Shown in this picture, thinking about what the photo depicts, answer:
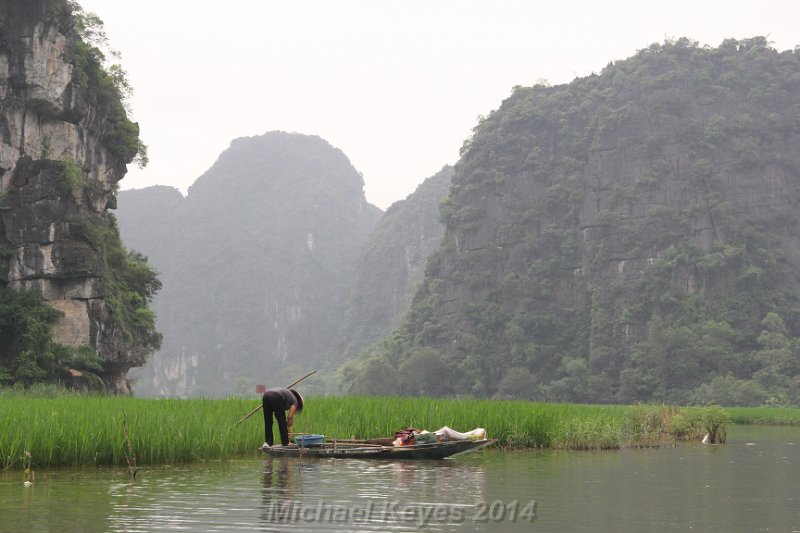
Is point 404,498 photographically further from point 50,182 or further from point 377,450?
point 50,182

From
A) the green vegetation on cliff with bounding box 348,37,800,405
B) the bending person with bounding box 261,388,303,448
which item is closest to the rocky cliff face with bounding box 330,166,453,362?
the green vegetation on cliff with bounding box 348,37,800,405

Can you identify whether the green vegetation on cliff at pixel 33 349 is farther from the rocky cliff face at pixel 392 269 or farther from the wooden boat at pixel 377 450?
the rocky cliff face at pixel 392 269

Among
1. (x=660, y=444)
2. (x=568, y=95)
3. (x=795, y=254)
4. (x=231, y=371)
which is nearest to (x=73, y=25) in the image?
(x=660, y=444)

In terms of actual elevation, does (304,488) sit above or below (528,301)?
below

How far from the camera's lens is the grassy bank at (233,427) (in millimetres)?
13867

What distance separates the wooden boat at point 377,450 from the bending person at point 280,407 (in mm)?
354

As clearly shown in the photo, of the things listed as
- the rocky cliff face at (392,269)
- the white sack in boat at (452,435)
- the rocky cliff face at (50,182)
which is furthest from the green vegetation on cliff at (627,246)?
the white sack in boat at (452,435)

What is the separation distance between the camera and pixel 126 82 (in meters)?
55.9

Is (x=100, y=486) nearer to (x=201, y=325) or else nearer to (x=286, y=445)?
(x=286, y=445)

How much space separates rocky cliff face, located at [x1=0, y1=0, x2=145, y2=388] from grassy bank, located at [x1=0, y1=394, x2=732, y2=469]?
22824mm

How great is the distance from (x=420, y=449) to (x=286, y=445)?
2.45 metres

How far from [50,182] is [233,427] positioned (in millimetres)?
30524

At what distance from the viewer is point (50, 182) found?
4312 cm

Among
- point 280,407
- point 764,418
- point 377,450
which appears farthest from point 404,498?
point 764,418
